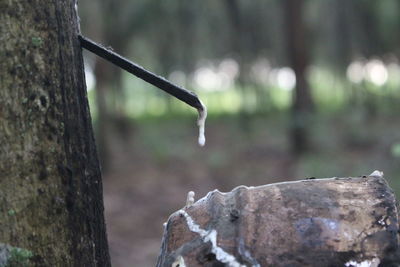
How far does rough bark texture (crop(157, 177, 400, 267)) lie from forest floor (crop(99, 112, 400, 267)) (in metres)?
4.70

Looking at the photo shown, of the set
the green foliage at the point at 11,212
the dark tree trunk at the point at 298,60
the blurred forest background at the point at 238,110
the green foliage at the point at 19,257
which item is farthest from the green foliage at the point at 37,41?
the dark tree trunk at the point at 298,60

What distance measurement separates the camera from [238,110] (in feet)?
59.0

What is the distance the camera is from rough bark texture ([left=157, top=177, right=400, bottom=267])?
184 cm

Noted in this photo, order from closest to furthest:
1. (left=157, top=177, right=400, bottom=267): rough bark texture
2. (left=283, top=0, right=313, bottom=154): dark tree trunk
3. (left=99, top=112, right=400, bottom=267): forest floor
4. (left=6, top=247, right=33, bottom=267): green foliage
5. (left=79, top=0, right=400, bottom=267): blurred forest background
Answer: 1. (left=157, top=177, right=400, bottom=267): rough bark texture
2. (left=6, top=247, right=33, bottom=267): green foliage
3. (left=99, top=112, right=400, bottom=267): forest floor
4. (left=79, top=0, right=400, bottom=267): blurred forest background
5. (left=283, top=0, right=313, bottom=154): dark tree trunk

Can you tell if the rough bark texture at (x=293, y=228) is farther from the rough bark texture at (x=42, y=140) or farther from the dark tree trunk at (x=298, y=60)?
the dark tree trunk at (x=298, y=60)

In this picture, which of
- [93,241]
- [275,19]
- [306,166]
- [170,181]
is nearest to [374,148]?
[306,166]

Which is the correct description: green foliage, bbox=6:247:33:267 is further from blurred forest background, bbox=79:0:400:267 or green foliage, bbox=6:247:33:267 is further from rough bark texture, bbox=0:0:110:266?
blurred forest background, bbox=79:0:400:267

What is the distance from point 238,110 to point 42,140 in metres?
16.0

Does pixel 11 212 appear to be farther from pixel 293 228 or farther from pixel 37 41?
pixel 293 228

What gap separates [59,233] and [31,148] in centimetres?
26

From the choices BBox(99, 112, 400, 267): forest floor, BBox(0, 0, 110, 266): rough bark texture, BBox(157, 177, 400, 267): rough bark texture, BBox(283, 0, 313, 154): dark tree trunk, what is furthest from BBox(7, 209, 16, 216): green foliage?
BBox(283, 0, 313, 154): dark tree trunk

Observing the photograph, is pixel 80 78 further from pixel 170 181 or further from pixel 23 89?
pixel 170 181

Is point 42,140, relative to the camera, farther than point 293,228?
Yes

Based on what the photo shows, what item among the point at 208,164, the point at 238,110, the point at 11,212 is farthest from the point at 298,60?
the point at 11,212
